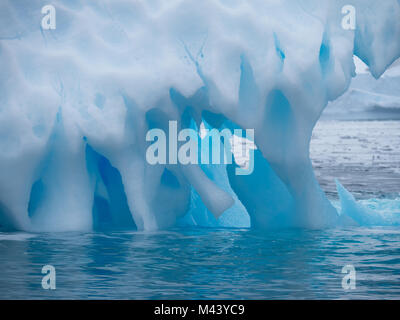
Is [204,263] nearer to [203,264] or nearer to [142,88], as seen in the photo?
[203,264]

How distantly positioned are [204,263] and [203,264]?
4 cm

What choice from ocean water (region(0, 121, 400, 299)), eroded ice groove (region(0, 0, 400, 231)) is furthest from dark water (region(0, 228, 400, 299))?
eroded ice groove (region(0, 0, 400, 231))

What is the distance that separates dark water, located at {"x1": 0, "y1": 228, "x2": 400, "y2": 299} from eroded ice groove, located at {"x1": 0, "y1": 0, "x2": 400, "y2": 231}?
0.50m

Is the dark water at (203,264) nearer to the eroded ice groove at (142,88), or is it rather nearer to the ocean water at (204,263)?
the ocean water at (204,263)

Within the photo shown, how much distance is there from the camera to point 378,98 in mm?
58250

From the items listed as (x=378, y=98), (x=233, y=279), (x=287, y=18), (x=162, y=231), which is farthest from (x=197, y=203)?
(x=378, y=98)

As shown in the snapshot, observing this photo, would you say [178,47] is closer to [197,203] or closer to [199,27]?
[199,27]

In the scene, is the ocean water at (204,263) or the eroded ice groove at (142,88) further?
the eroded ice groove at (142,88)

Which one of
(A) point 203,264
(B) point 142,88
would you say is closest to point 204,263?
(A) point 203,264

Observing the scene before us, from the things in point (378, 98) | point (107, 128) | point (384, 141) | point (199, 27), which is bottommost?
point (107, 128)

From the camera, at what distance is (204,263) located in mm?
6242

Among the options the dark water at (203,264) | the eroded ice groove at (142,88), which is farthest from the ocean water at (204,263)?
the eroded ice groove at (142,88)

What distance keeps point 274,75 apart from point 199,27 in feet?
2.84

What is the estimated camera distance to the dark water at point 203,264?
521 centimetres
